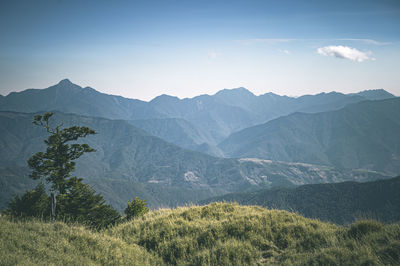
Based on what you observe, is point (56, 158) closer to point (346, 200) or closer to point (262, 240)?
point (262, 240)

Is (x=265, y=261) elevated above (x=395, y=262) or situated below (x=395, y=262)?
below

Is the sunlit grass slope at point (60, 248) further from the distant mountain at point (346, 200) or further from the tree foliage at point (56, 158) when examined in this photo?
the distant mountain at point (346, 200)

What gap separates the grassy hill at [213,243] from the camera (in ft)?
25.4

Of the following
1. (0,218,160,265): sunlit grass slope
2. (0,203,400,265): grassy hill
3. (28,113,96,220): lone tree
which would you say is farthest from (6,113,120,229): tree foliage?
(0,203,400,265): grassy hill

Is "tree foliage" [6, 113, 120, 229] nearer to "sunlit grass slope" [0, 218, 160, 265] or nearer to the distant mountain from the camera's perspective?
"sunlit grass slope" [0, 218, 160, 265]

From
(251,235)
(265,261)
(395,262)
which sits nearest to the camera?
(395,262)

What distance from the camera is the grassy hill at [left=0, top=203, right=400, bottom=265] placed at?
7736mm

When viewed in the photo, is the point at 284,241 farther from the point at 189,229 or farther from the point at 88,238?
the point at 88,238

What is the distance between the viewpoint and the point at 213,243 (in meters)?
10.0

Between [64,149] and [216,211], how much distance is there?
16.6 meters

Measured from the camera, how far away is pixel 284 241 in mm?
10062

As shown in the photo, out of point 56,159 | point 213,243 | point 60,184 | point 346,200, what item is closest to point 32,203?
point 60,184

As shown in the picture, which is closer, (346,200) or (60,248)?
(60,248)

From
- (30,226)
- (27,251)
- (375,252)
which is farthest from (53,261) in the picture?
(375,252)
